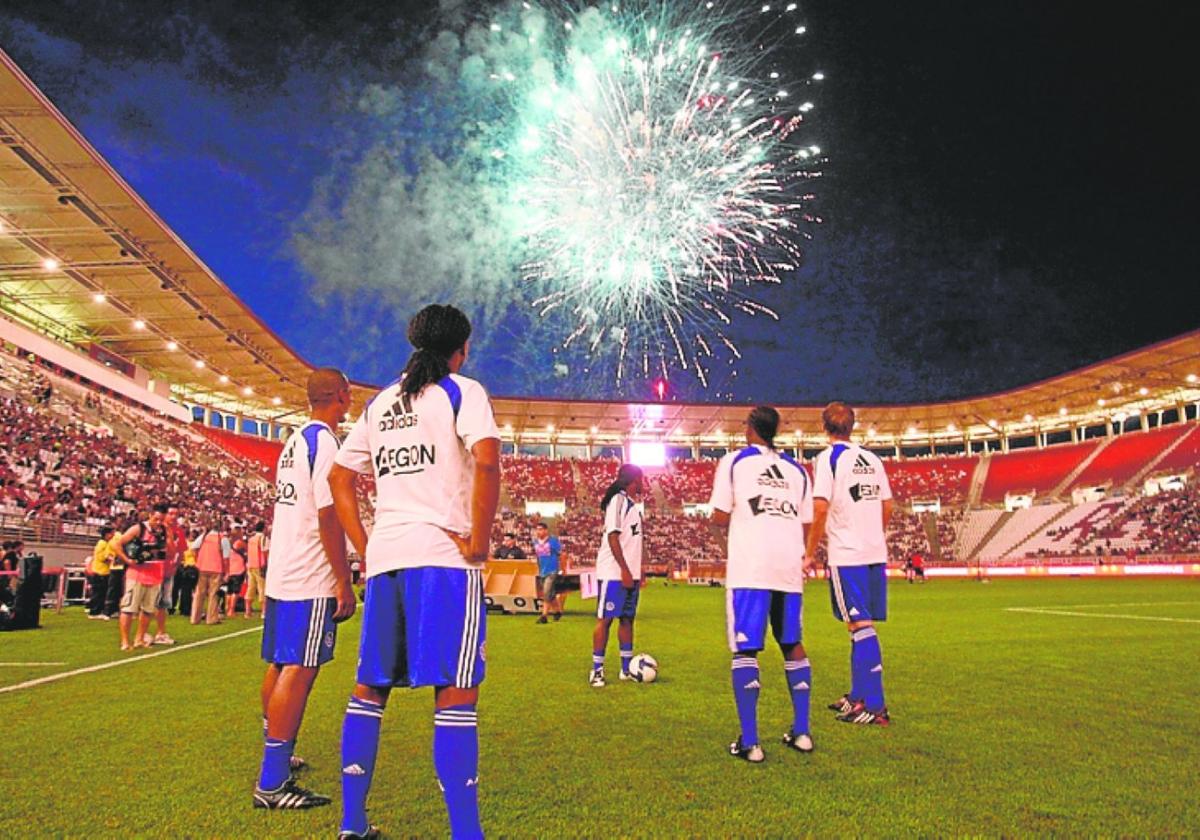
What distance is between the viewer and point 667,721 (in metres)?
5.82

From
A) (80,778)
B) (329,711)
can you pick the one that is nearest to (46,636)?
(329,711)

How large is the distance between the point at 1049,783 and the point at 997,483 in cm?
6269

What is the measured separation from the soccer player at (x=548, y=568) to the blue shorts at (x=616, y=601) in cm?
855

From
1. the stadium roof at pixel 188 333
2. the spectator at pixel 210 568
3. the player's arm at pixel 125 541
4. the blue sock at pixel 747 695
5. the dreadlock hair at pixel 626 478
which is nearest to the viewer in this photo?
the blue sock at pixel 747 695

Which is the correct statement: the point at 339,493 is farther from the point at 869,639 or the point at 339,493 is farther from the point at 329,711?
the point at 869,639

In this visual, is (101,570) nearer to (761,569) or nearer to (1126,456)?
(761,569)

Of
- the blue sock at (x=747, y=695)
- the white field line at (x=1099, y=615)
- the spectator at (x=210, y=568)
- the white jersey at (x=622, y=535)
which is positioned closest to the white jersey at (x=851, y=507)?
the blue sock at (x=747, y=695)

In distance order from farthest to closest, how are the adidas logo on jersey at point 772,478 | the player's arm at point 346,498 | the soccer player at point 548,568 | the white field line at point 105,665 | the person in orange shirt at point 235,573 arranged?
1. the person in orange shirt at point 235,573
2. the soccer player at point 548,568
3. the white field line at point 105,665
4. the adidas logo on jersey at point 772,478
5. the player's arm at point 346,498

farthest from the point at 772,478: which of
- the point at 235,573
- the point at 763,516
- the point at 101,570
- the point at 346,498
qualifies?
the point at 101,570

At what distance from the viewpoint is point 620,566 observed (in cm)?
763

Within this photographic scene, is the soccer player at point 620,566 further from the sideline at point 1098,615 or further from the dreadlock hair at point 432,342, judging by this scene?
the sideline at point 1098,615

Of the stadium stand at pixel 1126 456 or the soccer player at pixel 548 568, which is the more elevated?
the stadium stand at pixel 1126 456

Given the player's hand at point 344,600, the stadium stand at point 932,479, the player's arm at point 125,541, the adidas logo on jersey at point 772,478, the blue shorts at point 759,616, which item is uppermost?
the stadium stand at point 932,479

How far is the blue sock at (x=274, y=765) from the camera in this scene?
3.83 m
